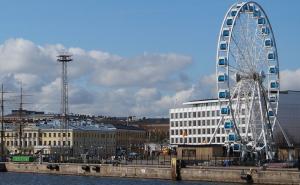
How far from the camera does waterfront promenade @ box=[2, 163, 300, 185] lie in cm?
7871

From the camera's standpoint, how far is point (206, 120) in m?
182

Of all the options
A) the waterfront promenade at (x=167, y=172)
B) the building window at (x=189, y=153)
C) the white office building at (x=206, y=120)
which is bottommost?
the waterfront promenade at (x=167, y=172)

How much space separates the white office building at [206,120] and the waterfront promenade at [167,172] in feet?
181

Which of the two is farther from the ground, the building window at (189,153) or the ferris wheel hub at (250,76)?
the ferris wheel hub at (250,76)

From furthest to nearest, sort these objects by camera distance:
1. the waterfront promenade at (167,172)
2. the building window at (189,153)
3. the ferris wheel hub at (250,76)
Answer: the building window at (189,153) → the ferris wheel hub at (250,76) → the waterfront promenade at (167,172)

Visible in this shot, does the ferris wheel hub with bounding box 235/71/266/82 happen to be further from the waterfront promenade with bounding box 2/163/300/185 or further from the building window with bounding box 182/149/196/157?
the building window with bounding box 182/149/196/157

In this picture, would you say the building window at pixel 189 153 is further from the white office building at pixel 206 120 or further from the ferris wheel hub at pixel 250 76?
the white office building at pixel 206 120

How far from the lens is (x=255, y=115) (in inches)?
4023

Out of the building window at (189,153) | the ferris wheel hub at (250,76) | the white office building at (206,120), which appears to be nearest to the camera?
the ferris wheel hub at (250,76)

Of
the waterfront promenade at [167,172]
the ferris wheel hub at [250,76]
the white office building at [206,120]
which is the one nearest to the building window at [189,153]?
the waterfront promenade at [167,172]

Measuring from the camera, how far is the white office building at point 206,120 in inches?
6614

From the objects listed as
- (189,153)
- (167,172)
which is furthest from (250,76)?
(189,153)

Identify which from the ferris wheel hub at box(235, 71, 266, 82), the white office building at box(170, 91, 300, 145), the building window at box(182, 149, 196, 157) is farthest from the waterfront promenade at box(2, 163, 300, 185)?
the white office building at box(170, 91, 300, 145)

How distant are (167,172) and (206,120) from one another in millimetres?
87267
